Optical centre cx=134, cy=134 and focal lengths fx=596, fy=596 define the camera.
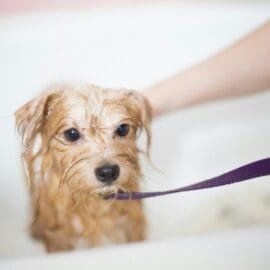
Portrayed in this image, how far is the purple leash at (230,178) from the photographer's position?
0.88 m

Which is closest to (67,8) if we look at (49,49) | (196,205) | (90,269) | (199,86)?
(49,49)

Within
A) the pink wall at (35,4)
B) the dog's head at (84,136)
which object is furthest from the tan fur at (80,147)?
the pink wall at (35,4)

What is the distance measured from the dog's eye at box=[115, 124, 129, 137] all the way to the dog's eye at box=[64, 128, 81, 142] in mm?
57

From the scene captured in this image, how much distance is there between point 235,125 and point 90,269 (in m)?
0.46

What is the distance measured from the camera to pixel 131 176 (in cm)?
88

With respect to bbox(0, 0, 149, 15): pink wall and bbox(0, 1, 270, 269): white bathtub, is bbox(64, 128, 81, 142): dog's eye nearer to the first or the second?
bbox(0, 1, 270, 269): white bathtub

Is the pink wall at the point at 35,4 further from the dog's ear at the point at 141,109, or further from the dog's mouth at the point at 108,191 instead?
the dog's mouth at the point at 108,191

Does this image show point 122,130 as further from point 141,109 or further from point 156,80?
point 156,80

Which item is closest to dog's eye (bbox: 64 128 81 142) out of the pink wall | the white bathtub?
the white bathtub

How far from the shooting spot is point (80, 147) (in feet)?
2.82

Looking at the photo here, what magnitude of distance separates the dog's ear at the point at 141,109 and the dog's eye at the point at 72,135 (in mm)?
91

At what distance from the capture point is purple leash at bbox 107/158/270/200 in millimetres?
881

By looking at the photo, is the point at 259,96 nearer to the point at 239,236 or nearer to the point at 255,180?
the point at 255,180

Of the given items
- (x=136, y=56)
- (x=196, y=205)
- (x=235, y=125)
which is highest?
(x=136, y=56)
